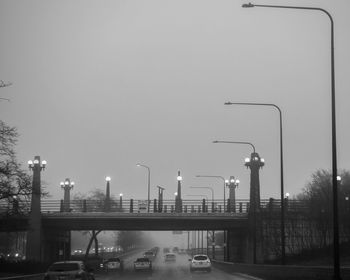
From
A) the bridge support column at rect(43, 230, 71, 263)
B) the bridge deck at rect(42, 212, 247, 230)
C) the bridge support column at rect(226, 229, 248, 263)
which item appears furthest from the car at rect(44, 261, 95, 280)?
the bridge support column at rect(226, 229, 248, 263)

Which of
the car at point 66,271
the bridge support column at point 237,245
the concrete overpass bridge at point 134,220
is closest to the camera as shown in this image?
the car at point 66,271

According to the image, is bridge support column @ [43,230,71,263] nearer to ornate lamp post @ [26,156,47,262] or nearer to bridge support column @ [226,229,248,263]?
A: ornate lamp post @ [26,156,47,262]

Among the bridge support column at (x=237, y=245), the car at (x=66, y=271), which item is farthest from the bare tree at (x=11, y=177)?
the bridge support column at (x=237, y=245)

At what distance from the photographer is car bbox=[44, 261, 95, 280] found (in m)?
29.8

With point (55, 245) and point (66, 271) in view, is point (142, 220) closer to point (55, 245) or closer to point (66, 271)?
point (55, 245)

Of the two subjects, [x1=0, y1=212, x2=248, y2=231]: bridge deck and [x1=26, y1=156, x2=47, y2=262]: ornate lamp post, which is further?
[x1=0, y1=212, x2=248, y2=231]: bridge deck

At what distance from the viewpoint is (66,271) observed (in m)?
30.1

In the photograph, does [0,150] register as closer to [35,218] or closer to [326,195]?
[35,218]

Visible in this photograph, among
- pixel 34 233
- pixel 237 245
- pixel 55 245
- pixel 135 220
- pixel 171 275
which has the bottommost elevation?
pixel 171 275

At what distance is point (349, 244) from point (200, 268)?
13872mm

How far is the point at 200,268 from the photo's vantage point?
214 ft

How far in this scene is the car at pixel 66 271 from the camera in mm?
29797

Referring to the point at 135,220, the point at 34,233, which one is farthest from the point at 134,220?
the point at 34,233

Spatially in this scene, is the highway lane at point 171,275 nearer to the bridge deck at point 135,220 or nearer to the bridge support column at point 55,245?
the bridge deck at point 135,220
